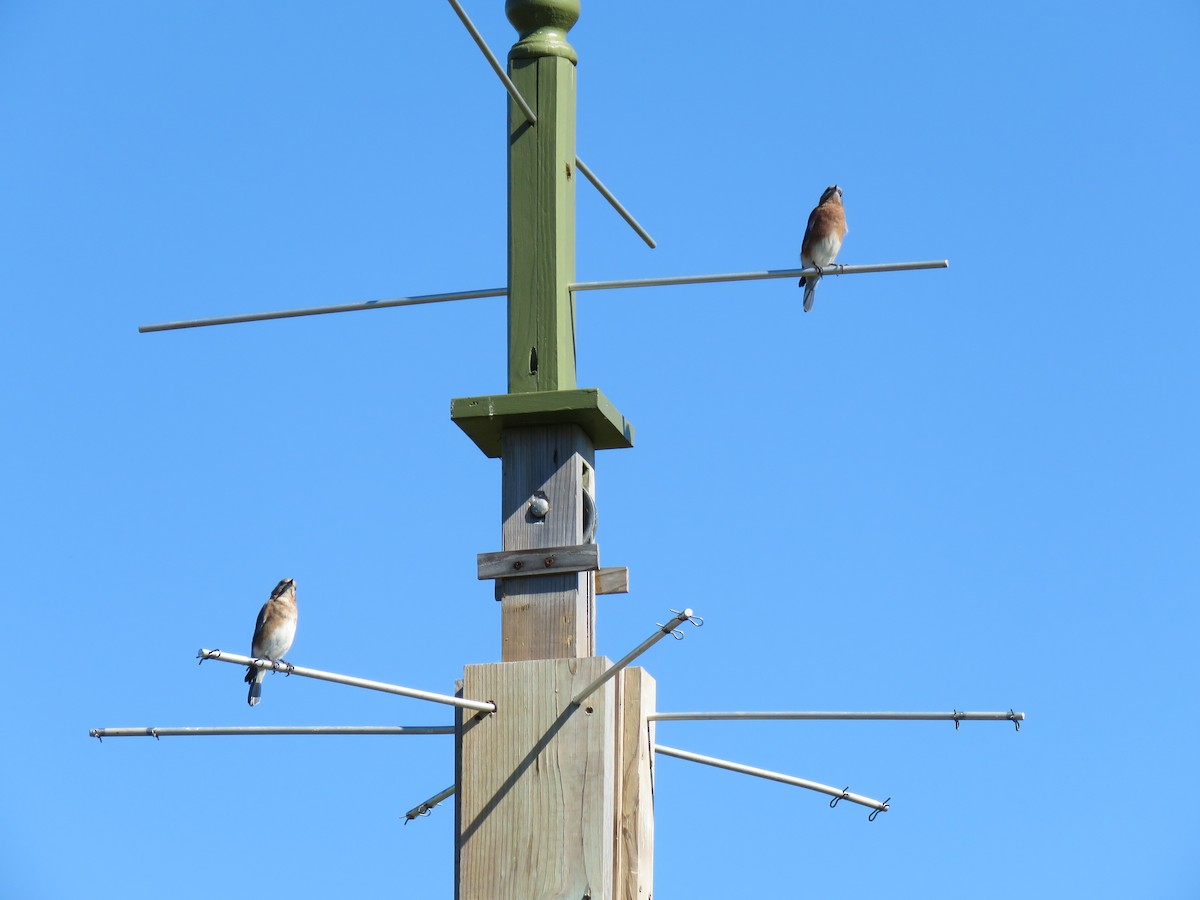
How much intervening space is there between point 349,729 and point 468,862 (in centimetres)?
57

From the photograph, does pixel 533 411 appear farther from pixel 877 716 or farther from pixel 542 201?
pixel 877 716

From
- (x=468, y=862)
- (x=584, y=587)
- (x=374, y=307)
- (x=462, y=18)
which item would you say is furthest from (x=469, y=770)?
(x=462, y=18)

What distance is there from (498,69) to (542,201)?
0.50 m

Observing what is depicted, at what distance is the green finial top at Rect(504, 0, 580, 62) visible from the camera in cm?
664

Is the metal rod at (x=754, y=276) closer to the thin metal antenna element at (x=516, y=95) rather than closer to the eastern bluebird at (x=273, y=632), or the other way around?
the thin metal antenna element at (x=516, y=95)

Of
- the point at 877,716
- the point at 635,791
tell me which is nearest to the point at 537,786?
the point at 635,791

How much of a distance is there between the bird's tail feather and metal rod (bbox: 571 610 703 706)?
10.5 ft

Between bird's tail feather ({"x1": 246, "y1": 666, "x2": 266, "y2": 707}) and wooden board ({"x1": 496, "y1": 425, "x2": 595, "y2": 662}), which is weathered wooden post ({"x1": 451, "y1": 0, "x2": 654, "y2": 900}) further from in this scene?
bird's tail feather ({"x1": 246, "y1": 666, "x2": 266, "y2": 707})

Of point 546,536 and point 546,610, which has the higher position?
point 546,536

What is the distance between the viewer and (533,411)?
Answer: 20.2 feet

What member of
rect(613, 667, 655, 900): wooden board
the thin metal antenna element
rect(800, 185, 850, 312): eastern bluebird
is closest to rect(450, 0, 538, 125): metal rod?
the thin metal antenna element

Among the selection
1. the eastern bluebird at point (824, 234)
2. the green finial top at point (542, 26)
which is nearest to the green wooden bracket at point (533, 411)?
the green finial top at point (542, 26)

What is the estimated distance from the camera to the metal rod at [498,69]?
603 centimetres

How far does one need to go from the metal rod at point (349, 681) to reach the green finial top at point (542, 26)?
244 cm
